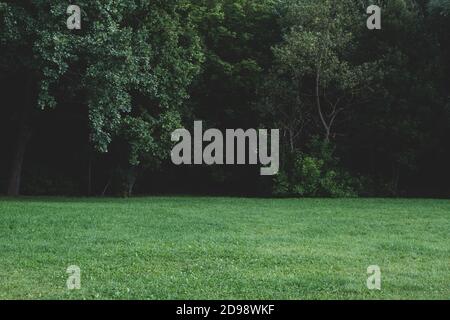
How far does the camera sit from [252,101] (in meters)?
34.1

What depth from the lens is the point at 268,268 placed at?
40.1ft

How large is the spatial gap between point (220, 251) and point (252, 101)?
2084 centimetres

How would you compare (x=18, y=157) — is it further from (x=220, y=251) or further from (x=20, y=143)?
(x=220, y=251)

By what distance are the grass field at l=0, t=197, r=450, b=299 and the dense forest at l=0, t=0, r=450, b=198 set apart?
626 cm

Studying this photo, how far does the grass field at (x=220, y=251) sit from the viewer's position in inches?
411

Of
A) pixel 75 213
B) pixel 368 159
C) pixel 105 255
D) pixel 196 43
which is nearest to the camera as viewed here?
pixel 105 255

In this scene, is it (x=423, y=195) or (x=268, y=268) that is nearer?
(x=268, y=268)

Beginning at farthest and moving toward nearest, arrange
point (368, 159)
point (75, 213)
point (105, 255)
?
point (368, 159), point (75, 213), point (105, 255)

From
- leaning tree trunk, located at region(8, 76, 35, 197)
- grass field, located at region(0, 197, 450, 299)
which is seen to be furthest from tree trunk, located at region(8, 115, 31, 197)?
grass field, located at region(0, 197, 450, 299)

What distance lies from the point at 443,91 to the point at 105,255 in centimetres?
2420

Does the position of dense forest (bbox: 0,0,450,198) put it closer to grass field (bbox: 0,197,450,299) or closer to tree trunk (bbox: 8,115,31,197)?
tree trunk (bbox: 8,115,31,197)

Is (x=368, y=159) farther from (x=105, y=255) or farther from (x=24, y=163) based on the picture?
(x=105, y=255)

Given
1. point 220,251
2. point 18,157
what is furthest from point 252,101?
point 220,251
